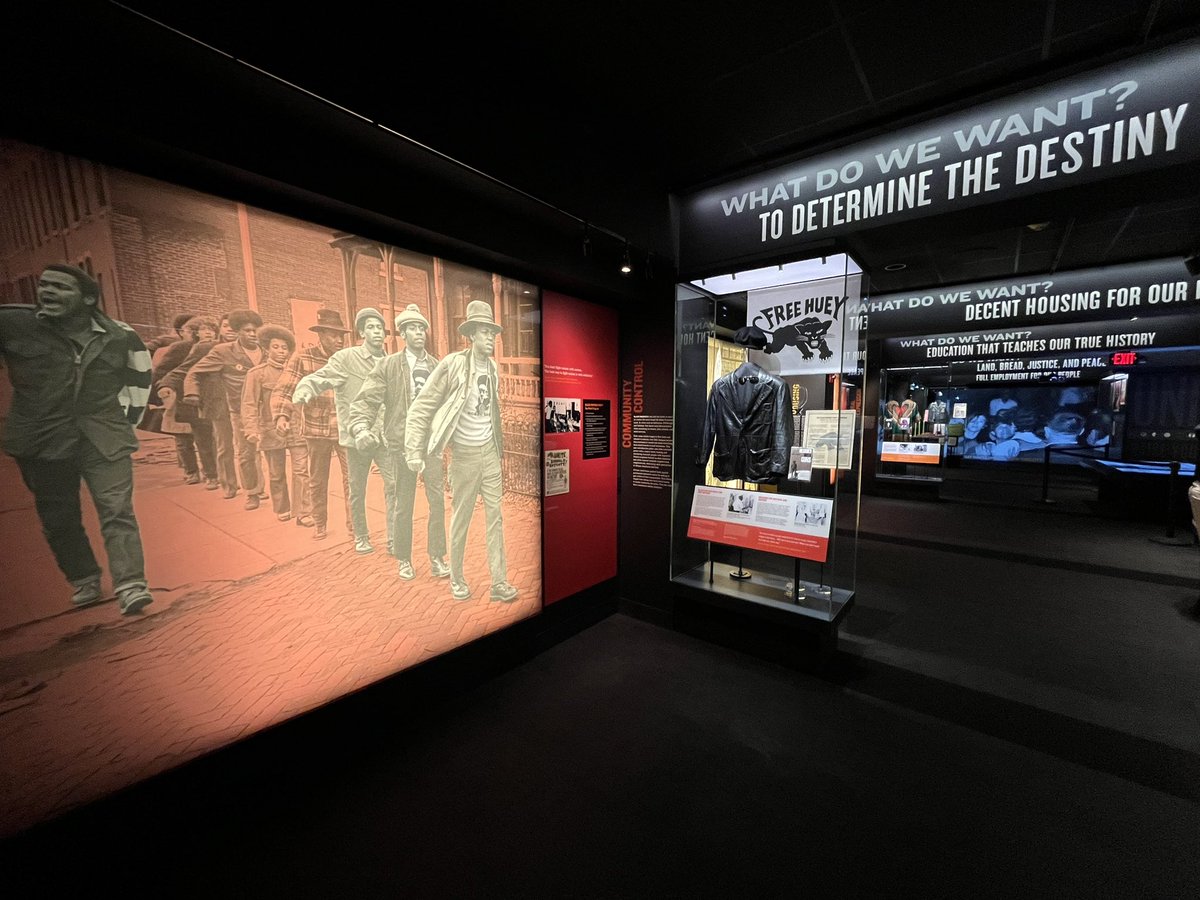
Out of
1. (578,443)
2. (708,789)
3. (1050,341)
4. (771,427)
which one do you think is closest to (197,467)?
(578,443)

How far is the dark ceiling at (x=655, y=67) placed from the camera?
169cm

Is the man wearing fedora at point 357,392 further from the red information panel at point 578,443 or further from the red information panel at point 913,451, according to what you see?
the red information panel at point 913,451

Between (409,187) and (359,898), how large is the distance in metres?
2.83

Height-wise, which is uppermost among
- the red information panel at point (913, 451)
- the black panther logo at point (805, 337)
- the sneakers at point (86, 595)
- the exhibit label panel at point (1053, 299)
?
the exhibit label panel at point (1053, 299)

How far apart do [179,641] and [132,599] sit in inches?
9.3

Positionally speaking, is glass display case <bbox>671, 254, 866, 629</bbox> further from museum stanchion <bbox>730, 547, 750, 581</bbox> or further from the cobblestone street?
the cobblestone street

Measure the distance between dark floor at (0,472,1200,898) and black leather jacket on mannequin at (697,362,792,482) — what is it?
4.36 feet

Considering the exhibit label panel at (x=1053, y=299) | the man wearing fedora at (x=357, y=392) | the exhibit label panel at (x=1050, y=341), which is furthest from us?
the exhibit label panel at (x=1050, y=341)

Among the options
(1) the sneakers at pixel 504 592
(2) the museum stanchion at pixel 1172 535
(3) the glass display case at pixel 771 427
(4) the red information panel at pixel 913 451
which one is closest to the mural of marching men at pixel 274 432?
(1) the sneakers at pixel 504 592

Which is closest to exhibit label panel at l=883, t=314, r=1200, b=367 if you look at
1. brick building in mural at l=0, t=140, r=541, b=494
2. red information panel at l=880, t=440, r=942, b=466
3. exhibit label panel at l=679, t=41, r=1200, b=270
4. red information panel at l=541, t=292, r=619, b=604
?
red information panel at l=880, t=440, r=942, b=466

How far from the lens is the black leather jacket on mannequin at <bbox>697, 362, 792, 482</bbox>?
10.8 feet

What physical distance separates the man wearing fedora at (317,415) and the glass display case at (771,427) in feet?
7.43

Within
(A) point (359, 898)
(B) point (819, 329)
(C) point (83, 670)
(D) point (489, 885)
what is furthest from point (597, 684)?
(B) point (819, 329)

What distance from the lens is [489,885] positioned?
63.8 inches
